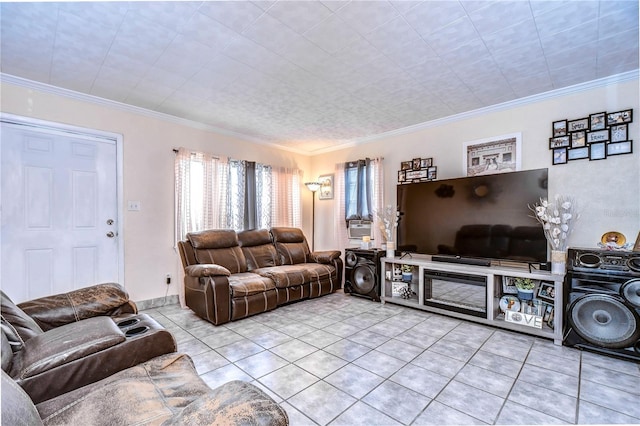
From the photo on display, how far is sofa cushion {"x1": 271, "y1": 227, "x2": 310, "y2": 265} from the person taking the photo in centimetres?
441

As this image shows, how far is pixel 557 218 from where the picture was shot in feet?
8.83

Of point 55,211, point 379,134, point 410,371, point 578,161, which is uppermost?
point 379,134

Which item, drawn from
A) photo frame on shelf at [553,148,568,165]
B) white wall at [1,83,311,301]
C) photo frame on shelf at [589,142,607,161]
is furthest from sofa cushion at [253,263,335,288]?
photo frame on shelf at [589,142,607,161]

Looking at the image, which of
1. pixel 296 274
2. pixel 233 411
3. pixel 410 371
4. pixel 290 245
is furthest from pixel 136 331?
pixel 290 245

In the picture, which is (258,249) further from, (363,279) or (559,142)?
(559,142)

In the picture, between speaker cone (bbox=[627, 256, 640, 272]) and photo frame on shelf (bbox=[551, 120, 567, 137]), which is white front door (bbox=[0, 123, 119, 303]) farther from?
speaker cone (bbox=[627, 256, 640, 272])

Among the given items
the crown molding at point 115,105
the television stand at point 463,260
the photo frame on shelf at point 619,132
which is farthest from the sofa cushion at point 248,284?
the photo frame on shelf at point 619,132

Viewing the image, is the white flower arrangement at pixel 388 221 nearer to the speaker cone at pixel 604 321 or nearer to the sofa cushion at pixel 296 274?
the sofa cushion at pixel 296 274

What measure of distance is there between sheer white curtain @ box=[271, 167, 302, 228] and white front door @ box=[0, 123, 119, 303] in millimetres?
2263

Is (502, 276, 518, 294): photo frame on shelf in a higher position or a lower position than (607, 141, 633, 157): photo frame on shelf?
lower

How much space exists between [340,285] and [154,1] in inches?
149

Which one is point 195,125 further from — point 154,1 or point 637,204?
point 637,204

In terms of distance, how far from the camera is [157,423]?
0.90m

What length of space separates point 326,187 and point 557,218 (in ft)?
11.2
